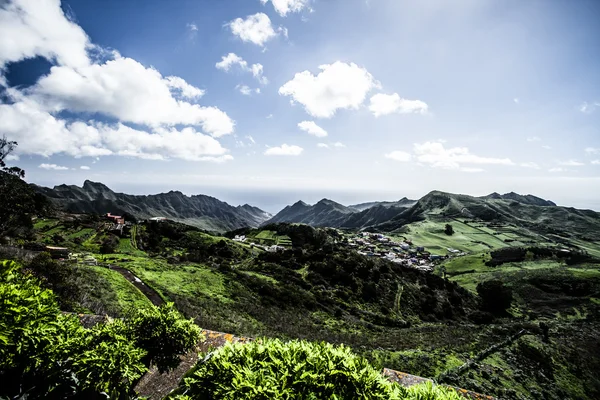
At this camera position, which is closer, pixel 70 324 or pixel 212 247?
pixel 70 324

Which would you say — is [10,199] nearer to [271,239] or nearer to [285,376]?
[285,376]

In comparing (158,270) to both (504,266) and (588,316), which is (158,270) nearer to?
(588,316)

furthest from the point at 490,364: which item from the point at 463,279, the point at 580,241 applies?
the point at 580,241

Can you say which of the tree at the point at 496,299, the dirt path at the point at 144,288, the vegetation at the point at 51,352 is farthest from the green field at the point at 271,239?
the vegetation at the point at 51,352

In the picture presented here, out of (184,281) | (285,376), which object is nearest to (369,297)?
(184,281)

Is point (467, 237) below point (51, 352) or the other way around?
below

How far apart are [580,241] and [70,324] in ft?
732

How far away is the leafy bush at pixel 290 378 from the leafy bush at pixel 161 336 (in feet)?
8.96

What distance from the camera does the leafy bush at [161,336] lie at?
269 inches

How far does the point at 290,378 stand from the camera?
4344 mm

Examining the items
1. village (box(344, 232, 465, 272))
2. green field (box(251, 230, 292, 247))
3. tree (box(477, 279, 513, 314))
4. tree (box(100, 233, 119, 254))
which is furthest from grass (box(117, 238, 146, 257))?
tree (box(477, 279, 513, 314))

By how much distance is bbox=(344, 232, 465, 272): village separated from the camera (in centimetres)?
10000

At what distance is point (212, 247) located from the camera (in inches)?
2657

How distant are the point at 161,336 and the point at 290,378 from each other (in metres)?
4.42
